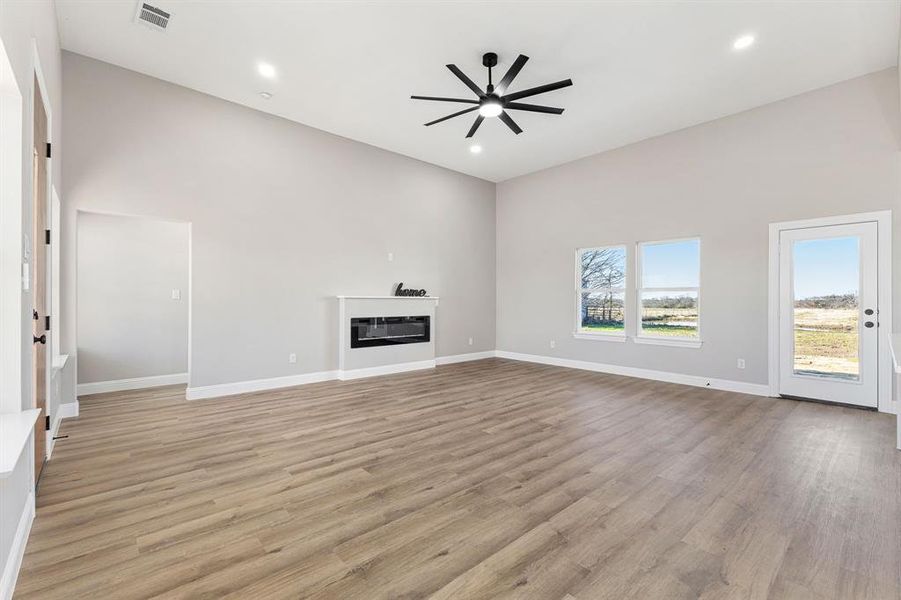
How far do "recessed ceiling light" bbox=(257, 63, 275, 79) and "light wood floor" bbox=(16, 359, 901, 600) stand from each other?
144 inches

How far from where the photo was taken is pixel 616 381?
5.63 m

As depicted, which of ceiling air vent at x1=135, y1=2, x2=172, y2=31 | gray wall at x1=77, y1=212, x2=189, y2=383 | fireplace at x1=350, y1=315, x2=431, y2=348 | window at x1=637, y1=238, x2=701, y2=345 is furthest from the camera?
fireplace at x1=350, y1=315, x2=431, y2=348

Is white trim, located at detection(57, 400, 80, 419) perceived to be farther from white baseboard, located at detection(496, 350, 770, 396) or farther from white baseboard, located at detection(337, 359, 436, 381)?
white baseboard, located at detection(496, 350, 770, 396)

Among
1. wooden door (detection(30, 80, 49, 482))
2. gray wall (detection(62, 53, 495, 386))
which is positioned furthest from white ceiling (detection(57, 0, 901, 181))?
wooden door (detection(30, 80, 49, 482))

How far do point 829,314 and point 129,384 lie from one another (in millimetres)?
8661

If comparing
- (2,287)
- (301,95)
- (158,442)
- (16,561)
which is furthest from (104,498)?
(301,95)

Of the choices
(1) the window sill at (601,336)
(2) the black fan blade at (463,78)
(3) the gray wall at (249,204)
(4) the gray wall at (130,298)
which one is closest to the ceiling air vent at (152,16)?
(3) the gray wall at (249,204)

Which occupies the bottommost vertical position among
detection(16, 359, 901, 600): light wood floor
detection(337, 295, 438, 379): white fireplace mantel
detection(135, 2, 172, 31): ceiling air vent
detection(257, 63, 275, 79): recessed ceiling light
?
detection(16, 359, 901, 600): light wood floor

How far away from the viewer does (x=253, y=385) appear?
498cm

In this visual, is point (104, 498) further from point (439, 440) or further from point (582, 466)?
point (582, 466)

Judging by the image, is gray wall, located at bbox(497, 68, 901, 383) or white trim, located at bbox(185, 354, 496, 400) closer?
gray wall, located at bbox(497, 68, 901, 383)

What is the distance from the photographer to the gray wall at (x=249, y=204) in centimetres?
410

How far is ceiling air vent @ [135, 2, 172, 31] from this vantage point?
3314 millimetres

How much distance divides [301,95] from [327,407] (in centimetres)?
370
